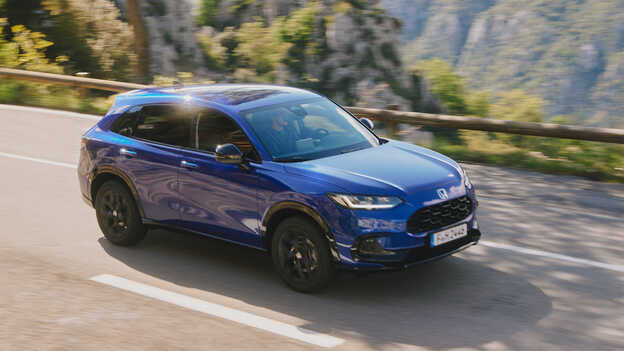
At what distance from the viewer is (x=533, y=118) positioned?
57.7 ft

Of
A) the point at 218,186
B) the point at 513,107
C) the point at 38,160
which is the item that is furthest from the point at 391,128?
the point at 513,107

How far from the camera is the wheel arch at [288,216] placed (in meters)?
5.70

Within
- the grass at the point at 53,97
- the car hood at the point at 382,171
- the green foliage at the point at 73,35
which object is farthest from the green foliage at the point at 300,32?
the car hood at the point at 382,171

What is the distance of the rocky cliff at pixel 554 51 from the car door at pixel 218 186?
121 m

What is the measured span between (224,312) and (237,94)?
2256mm

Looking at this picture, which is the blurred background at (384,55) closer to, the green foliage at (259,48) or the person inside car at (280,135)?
the green foliage at (259,48)

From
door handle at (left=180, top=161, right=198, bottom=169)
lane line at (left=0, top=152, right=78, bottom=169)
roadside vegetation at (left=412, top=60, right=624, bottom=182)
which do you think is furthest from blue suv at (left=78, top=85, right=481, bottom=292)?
roadside vegetation at (left=412, top=60, right=624, bottom=182)

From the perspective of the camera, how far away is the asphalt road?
17.2ft

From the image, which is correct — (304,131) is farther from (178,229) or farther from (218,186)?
(178,229)

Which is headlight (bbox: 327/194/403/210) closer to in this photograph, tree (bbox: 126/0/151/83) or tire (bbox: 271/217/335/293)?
tire (bbox: 271/217/335/293)

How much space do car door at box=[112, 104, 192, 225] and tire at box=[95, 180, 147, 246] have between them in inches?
8.6

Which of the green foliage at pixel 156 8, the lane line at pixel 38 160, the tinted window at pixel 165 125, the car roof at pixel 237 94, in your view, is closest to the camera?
the car roof at pixel 237 94

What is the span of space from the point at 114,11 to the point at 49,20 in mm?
3621

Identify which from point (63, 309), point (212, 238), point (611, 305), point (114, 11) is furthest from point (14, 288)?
point (114, 11)
